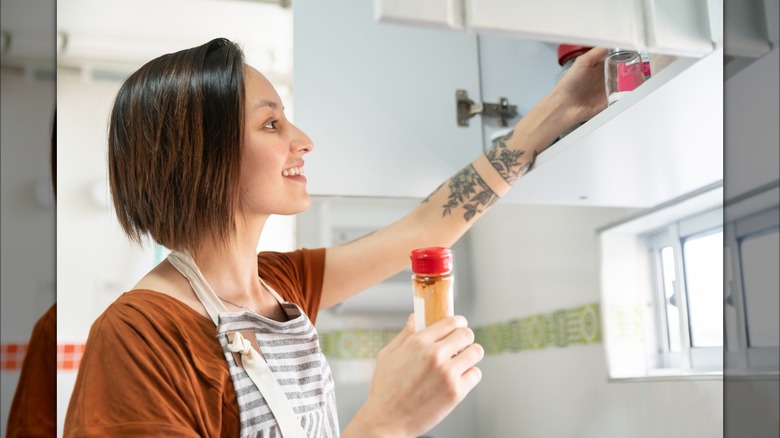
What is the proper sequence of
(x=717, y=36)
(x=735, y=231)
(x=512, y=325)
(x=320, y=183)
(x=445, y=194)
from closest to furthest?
(x=735, y=231) < (x=717, y=36) < (x=445, y=194) < (x=320, y=183) < (x=512, y=325)

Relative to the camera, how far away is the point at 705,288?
1.15 meters

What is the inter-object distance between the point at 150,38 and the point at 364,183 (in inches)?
28.8

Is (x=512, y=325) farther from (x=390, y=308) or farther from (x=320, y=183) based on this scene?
(x=320, y=183)

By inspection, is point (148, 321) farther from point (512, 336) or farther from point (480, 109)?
point (512, 336)

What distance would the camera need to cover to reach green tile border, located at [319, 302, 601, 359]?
1.40 meters

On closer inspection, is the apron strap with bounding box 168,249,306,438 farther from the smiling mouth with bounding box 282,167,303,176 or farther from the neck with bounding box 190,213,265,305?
the smiling mouth with bounding box 282,167,303,176

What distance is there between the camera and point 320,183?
1266 millimetres

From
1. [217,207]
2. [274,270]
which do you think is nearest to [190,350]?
[217,207]

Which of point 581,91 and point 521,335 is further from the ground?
point 581,91

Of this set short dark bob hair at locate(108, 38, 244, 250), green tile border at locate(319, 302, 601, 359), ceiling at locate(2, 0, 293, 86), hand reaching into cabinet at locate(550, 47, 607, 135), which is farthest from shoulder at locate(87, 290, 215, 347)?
ceiling at locate(2, 0, 293, 86)

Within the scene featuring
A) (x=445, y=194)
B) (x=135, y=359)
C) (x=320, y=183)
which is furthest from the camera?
(x=320, y=183)

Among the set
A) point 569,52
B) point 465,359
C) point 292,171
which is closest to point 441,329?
point 465,359

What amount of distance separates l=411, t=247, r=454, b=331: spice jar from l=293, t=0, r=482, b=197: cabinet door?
626mm

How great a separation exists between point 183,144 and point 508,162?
0.46 m
